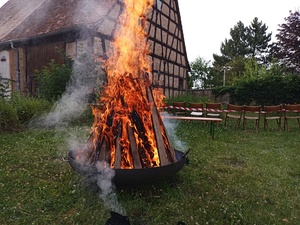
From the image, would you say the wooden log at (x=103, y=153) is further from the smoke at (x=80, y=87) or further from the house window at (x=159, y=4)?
the house window at (x=159, y=4)

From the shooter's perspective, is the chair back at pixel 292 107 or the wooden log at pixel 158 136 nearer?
the wooden log at pixel 158 136

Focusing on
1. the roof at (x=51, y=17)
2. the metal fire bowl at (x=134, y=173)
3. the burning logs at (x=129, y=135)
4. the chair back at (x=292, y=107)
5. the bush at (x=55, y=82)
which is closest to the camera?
the metal fire bowl at (x=134, y=173)

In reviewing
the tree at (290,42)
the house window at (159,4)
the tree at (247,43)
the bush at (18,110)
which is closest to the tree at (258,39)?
the tree at (247,43)

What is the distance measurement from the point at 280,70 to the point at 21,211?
23.1 m

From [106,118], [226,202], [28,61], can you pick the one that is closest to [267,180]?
[226,202]

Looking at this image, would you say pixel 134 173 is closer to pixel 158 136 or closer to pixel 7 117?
pixel 158 136

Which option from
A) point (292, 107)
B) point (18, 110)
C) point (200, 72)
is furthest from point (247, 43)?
point (18, 110)

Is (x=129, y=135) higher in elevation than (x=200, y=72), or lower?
lower

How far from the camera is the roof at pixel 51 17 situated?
11.4 m

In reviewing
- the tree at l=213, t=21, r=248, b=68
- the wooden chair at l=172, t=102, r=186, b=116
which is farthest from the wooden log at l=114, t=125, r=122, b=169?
the tree at l=213, t=21, r=248, b=68

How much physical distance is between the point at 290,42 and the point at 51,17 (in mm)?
17470

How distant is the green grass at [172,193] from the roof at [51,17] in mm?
7628

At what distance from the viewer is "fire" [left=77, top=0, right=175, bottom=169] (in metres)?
3.30

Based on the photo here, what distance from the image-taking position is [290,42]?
19625 mm
